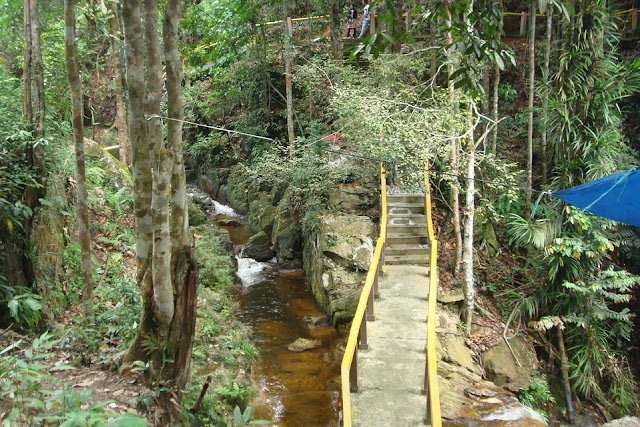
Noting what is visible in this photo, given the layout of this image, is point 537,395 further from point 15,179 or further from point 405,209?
point 15,179

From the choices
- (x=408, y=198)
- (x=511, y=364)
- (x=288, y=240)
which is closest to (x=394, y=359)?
(x=511, y=364)

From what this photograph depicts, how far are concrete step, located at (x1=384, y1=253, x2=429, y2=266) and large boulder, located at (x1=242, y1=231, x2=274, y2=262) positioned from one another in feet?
15.3

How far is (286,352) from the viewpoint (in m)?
8.95

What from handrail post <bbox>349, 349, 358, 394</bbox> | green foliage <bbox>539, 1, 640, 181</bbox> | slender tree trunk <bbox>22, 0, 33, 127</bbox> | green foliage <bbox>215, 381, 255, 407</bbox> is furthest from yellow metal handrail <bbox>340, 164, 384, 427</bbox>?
slender tree trunk <bbox>22, 0, 33, 127</bbox>

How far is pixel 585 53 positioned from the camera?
9.30 meters

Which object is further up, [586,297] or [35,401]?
[35,401]

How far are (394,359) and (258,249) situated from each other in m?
7.25

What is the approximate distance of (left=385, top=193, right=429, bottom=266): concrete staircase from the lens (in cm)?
915

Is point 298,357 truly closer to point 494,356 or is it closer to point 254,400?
point 254,400

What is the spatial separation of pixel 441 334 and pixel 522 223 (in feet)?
8.83

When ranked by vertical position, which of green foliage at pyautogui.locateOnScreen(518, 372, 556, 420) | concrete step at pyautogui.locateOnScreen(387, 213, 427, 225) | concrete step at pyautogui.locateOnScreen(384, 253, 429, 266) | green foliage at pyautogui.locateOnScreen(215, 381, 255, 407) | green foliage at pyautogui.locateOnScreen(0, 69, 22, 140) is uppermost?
green foliage at pyautogui.locateOnScreen(0, 69, 22, 140)

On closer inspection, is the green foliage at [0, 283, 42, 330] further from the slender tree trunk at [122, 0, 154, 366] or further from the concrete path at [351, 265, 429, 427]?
the concrete path at [351, 265, 429, 427]

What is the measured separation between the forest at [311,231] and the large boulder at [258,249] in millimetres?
54

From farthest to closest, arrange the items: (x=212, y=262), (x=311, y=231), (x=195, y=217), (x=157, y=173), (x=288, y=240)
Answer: (x=195, y=217) < (x=288, y=240) < (x=311, y=231) < (x=212, y=262) < (x=157, y=173)
